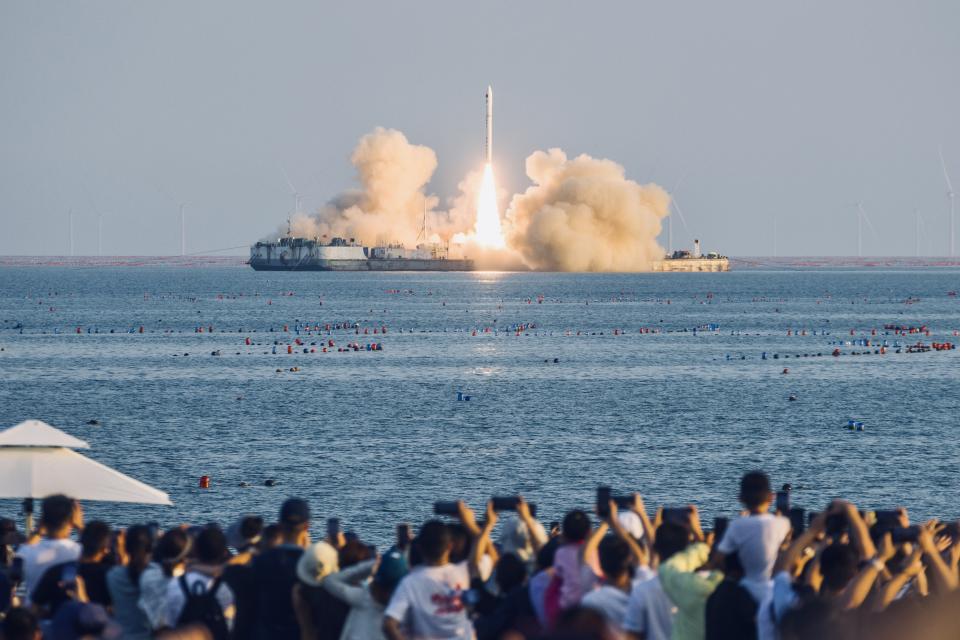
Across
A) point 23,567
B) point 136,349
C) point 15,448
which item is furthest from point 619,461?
point 136,349

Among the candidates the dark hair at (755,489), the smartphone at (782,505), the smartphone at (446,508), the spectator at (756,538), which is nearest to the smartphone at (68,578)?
the smartphone at (446,508)

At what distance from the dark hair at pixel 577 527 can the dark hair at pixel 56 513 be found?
14.9 ft

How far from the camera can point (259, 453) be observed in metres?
61.8

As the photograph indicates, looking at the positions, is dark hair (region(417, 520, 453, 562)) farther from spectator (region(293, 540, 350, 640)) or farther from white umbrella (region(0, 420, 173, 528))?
white umbrella (region(0, 420, 173, 528))

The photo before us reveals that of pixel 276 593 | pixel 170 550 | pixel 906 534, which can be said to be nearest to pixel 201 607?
pixel 170 550

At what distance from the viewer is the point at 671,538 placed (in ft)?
47.4

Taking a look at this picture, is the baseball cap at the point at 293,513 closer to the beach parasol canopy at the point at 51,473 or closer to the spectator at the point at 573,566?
the spectator at the point at 573,566

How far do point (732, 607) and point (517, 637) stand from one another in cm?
295

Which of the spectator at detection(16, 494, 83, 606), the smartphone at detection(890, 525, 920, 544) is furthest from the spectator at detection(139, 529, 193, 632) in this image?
the smartphone at detection(890, 525, 920, 544)

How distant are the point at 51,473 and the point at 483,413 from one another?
53.3 meters

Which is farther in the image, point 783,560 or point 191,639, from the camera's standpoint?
point 783,560

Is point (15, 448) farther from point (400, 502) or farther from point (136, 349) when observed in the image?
point (136, 349)

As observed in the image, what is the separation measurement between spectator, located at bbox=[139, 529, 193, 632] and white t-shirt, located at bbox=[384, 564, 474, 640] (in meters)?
2.18

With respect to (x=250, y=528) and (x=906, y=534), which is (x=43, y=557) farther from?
(x=906, y=534)
